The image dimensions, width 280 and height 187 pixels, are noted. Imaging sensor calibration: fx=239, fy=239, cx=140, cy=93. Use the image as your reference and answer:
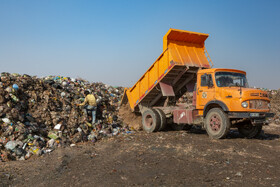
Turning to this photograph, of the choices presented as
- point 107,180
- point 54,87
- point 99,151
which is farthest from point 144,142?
point 54,87

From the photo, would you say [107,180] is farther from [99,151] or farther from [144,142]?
[144,142]

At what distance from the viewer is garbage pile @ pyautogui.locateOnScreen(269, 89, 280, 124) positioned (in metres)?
12.5

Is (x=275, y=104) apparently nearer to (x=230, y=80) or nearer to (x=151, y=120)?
(x=230, y=80)

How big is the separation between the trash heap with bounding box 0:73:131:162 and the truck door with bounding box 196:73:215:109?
Result: 128 inches

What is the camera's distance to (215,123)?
6.89 m

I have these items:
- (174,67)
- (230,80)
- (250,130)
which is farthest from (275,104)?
(174,67)

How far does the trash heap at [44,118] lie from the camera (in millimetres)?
6477

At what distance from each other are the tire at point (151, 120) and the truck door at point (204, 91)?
5.61ft

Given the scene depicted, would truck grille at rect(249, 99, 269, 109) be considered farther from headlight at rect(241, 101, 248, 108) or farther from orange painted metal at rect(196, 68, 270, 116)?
headlight at rect(241, 101, 248, 108)

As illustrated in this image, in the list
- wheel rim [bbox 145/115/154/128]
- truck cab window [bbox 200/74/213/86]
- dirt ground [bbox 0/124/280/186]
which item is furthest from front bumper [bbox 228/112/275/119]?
wheel rim [bbox 145/115/154/128]

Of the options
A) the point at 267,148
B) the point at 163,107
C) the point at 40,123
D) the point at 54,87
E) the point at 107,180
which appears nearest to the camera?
the point at 107,180

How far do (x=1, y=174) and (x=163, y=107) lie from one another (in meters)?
5.68

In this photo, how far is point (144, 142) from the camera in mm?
6965

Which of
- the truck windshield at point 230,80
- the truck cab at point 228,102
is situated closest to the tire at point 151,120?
the truck cab at point 228,102
